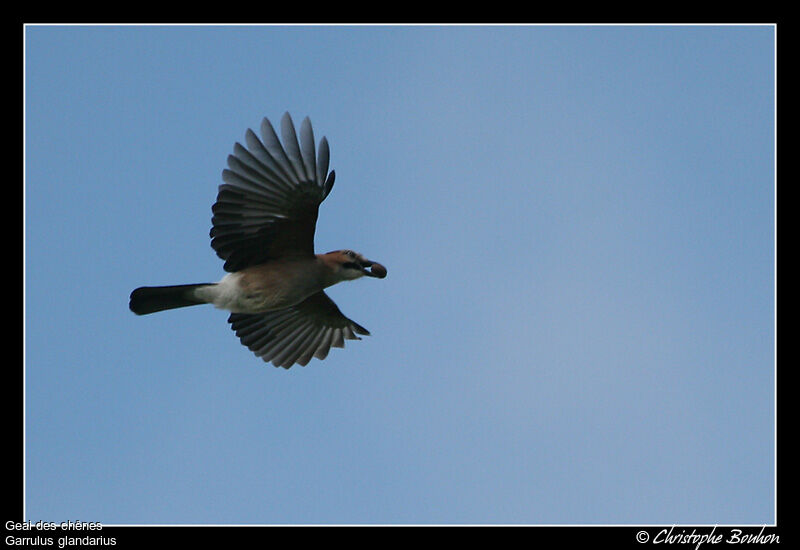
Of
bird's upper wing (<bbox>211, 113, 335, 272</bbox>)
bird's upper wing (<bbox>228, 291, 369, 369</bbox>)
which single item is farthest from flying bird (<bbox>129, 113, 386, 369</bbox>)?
bird's upper wing (<bbox>228, 291, 369, 369</bbox>)

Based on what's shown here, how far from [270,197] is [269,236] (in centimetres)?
47

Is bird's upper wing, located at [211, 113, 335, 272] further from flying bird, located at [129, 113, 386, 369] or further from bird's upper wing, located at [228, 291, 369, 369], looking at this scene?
bird's upper wing, located at [228, 291, 369, 369]

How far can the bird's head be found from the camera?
1222 centimetres

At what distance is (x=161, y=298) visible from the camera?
39.0ft

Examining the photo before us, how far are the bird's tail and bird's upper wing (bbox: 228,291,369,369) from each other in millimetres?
1317

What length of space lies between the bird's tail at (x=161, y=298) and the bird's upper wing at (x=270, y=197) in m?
0.47

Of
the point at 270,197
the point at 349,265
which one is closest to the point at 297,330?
the point at 349,265

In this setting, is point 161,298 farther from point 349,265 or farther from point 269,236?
point 349,265

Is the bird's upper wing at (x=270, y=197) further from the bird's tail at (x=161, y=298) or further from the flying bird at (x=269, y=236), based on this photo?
the bird's tail at (x=161, y=298)
